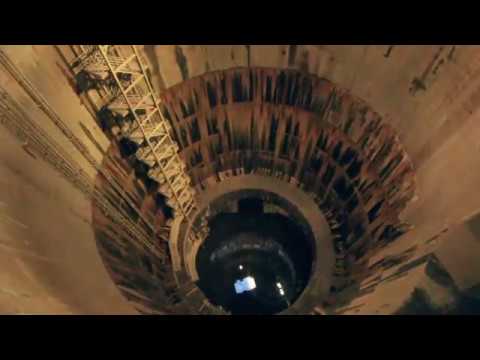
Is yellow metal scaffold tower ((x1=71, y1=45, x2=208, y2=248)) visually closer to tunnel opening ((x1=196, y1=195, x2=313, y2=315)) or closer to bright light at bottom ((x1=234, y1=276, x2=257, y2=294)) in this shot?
tunnel opening ((x1=196, y1=195, x2=313, y2=315))

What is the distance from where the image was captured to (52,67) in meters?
6.67

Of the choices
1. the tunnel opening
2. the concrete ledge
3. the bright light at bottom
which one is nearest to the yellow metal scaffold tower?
the concrete ledge

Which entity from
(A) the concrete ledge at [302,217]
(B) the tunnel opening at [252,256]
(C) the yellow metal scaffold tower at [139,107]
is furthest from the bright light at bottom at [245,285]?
(C) the yellow metal scaffold tower at [139,107]

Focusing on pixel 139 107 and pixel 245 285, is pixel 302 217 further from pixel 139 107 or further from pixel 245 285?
pixel 139 107

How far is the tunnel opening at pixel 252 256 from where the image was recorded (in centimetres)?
1066

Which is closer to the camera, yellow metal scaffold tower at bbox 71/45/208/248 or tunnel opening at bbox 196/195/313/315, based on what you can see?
yellow metal scaffold tower at bbox 71/45/208/248

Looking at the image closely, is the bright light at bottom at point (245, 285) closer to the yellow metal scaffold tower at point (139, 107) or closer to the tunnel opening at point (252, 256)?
the tunnel opening at point (252, 256)

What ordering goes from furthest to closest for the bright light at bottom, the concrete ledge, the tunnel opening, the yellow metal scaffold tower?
the bright light at bottom < the tunnel opening < the concrete ledge < the yellow metal scaffold tower

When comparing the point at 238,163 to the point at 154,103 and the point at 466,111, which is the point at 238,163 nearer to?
the point at 154,103

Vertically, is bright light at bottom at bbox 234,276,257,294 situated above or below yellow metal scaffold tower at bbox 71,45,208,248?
below

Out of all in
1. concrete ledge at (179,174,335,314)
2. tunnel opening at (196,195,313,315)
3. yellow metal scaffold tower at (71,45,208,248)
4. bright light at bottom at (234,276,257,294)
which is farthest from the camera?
bright light at bottom at (234,276,257,294)

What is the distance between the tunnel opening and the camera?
35.0 feet

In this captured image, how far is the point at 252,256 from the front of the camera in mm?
11383

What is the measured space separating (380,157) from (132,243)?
16.4 feet
